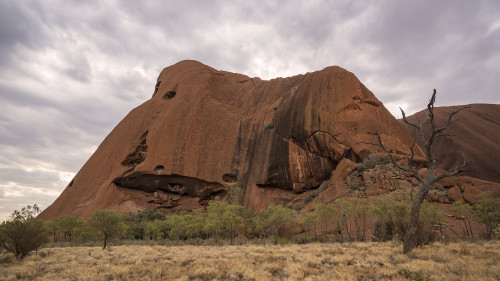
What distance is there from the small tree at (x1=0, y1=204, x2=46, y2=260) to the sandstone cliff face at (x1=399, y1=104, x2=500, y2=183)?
5836 centimetres

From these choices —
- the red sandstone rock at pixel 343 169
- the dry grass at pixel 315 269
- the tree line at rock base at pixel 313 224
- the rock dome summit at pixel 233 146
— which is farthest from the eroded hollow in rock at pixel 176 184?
the dry grass at pixel 315 269

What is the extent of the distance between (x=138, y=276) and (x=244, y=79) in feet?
229

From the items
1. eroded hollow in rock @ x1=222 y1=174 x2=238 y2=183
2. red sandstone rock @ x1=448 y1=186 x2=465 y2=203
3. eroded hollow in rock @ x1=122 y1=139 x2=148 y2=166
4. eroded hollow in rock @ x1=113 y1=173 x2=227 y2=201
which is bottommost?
red sandstone rock @ x1=448 y1=186 x2=465 y2=203

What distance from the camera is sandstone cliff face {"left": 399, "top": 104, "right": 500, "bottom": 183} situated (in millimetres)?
53469

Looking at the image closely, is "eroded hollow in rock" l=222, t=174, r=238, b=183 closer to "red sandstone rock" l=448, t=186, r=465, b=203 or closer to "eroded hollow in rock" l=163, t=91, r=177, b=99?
"eroded hollow in rock" l=163, t=91, r=177, b=99

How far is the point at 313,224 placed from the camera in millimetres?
33688

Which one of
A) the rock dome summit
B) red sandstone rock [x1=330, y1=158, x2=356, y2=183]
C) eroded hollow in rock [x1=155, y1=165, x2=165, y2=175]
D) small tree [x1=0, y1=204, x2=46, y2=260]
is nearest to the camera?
small tree [x1=0, y1=204, x2=46, y2=260]

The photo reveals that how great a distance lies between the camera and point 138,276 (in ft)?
40.5

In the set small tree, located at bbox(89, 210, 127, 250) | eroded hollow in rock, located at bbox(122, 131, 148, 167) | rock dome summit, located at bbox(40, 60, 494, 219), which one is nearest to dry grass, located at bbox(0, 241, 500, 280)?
small tree, located at bbox(89, 210, 127, 250)

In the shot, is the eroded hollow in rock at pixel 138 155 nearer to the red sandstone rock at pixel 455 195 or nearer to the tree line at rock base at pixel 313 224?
the tree line at rock base at pixel 313 224

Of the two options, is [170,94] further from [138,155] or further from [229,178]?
[229,178]

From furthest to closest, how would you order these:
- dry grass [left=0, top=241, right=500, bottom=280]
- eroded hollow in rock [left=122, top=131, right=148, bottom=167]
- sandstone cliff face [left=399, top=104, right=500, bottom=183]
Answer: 1. eroded hollow in rock [left=122, top=131, right=148, bottom=167]
2. sandstone cliff face [left=399, top=104, right=500, bottom=183]
3. dry grass [left=0, top=241, right=500, bottom=280]

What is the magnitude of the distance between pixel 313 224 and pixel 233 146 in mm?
26616

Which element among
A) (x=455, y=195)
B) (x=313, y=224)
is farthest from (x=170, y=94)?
(x=455, y=195)
